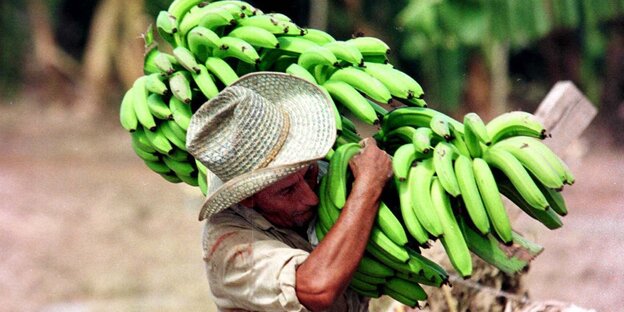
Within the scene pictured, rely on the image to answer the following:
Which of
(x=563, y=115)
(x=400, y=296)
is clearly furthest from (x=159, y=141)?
(x=563, y=115)

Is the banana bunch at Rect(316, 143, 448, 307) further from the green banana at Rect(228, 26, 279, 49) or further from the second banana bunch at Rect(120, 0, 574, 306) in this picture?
the green banana at Rect(228, 26, 279, 49)

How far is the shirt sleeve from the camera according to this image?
9.16 feet

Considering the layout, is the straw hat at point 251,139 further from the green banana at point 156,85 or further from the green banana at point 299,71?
the green banana at point 156,85

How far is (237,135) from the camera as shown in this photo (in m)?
2.80

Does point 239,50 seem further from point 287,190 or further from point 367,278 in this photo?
point 367,278

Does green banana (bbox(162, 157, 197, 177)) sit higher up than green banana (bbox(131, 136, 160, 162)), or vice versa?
green banana (bbox(162, 157, 197, 177))

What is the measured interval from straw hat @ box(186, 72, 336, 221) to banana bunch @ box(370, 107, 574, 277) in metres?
0.24

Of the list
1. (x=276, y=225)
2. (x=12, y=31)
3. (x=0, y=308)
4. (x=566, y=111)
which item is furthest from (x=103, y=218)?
(x=276, y=225)

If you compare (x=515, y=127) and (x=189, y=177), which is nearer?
(x=515, y=127)

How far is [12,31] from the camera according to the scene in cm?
1354

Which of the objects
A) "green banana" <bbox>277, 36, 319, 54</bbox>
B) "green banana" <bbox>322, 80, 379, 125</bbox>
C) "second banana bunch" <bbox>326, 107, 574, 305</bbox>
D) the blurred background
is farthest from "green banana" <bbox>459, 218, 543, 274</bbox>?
the blurred background

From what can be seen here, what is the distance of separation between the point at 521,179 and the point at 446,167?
0.19 metres

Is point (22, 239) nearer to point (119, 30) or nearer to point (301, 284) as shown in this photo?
point (119, 30)

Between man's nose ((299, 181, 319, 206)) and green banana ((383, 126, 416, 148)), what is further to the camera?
green banana ((383, 126, 416, 148))
